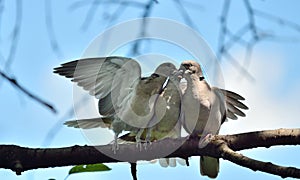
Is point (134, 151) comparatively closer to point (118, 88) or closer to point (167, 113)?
point (167, 113)

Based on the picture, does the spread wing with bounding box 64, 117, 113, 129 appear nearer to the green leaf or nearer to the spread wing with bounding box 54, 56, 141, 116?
the spread wing with bounding box 54, 56, 141, 116

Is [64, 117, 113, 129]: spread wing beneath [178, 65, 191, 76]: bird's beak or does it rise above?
beneath

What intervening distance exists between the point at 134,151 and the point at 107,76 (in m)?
0.90

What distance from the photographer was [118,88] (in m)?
2.58

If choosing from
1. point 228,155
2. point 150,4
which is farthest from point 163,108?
point 228,155

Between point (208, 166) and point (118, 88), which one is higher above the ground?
point (118, 88)

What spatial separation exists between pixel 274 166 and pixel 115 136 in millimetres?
992

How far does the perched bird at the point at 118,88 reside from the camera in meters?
2.43

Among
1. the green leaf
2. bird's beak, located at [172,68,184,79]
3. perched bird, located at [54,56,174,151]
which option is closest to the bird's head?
bird's beak, located at [172,68,184,79]

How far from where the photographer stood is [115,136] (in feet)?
7.41

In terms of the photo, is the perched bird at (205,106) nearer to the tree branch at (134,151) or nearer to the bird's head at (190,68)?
the bird's head at (190,68)

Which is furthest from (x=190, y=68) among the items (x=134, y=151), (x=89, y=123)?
(x=134, y=151)

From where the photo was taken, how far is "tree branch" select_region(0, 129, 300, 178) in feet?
5.19

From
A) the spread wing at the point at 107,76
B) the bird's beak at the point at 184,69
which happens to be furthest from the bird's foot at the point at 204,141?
the bird's beak at the point at 184,69
